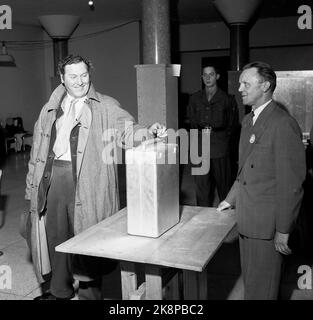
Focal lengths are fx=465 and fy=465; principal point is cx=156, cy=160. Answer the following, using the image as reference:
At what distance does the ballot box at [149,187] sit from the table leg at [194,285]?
0.46m

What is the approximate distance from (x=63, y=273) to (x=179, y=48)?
12193mm

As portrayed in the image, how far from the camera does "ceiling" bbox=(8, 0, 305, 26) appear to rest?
35.6 ft

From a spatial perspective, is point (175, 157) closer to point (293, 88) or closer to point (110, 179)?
point (110, 179)

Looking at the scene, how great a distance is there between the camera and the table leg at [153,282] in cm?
251

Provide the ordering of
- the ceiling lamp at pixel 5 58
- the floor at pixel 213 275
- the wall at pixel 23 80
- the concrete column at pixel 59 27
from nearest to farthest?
1. the floor at pixel 213 275
2. the concrete column at pixel 59 27
3. the ceiling lamp at pixel 5 58
4. the wall at pixel 23 80

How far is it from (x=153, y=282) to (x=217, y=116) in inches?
147

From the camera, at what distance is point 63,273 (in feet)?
11.1
